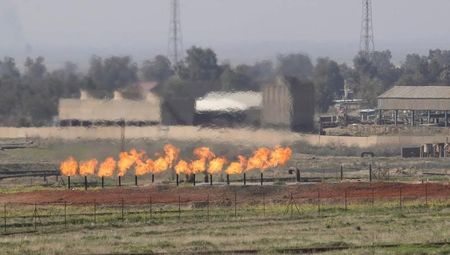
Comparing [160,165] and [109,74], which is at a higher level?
[109,74]

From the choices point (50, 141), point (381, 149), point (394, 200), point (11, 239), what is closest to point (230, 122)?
point (50, 141)

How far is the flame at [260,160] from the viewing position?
365 ft

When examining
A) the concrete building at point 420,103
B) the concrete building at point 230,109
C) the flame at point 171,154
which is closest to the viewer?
the flame at point 171,154

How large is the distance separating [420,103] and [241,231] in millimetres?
118776

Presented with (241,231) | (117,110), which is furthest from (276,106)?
(241,231)

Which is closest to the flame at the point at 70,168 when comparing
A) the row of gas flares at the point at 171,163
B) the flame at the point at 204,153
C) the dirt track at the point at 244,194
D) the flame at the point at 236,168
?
the row of gas flares at the point at 171,163

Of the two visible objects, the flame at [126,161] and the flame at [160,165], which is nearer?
the flame at [126,161]

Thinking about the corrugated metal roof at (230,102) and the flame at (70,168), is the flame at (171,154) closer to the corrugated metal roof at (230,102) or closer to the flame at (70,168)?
the corrugated metal roof at (230,102)

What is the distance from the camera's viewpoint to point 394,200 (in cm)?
8925

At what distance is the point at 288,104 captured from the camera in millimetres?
116812

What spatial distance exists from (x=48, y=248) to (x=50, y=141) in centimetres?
6085

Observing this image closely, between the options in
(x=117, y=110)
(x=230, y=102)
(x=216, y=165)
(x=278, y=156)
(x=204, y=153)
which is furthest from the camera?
(x=230, y=102)

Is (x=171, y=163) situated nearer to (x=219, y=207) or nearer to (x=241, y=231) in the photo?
(x=219, y=207)

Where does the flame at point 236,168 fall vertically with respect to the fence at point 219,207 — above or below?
above
